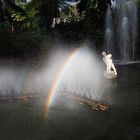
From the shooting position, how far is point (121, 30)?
44.5m

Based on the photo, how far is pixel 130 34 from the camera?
146 feet

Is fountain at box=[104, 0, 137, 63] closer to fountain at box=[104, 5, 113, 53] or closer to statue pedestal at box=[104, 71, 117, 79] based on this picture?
fountain at box=[104, 5, 113, 53]

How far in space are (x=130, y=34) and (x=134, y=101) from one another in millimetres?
30462

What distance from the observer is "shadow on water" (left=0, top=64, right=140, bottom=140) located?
11.0 metres

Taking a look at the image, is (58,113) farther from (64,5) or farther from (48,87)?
(64,5)

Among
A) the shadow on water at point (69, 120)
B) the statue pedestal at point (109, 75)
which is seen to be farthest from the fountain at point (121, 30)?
the shadow on water at point (69, 120)

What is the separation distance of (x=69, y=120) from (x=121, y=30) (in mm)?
33610

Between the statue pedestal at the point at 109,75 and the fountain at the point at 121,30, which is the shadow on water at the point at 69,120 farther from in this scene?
the fountain at the point at 121,30

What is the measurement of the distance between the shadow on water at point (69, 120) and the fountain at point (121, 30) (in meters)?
26.5

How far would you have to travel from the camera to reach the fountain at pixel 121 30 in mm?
42594

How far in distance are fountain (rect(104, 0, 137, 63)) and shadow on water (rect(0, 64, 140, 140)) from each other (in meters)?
26.5

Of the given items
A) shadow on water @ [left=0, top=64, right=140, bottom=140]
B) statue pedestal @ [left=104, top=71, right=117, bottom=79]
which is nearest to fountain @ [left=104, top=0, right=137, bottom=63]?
statue pedestal @ [left=104, top=71, right=117, bottom=79]

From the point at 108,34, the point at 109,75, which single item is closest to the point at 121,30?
the point at 108,34

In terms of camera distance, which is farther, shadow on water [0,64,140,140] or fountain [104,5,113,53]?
fountain [104,5,113,53]
